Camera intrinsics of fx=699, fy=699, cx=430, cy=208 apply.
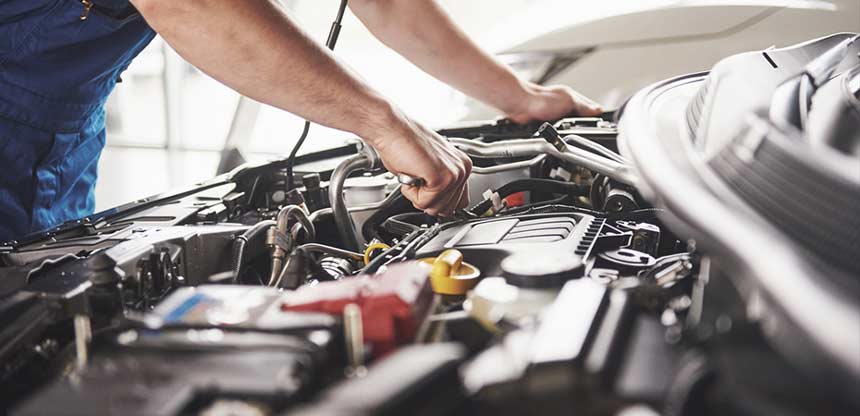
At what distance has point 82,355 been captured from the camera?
0.55 meters

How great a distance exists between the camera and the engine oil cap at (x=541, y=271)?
0.71 meters

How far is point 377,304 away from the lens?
58cm

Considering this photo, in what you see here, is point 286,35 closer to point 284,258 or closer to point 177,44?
point 177,44

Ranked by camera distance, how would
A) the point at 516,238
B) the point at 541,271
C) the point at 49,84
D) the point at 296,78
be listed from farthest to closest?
1. the point at 49,84
2. the point at 296,78
3. the point at 516,238
4. the point at 541,271

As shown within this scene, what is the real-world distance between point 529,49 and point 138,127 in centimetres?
594

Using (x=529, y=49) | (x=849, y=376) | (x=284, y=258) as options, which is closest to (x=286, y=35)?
(x=284, y=258)

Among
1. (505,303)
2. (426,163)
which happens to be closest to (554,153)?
(426,163)

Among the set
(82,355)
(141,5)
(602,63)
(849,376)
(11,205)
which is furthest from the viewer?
(602,63)

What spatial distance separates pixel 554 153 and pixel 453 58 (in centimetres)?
65

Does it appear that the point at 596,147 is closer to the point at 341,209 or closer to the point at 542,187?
the point at 542,187

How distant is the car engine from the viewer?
459mm

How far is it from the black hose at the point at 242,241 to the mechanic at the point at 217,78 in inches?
7.4

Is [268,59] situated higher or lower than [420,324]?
higher

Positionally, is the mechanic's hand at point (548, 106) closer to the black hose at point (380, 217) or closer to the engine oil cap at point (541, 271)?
the black hose at point (380, 217)
